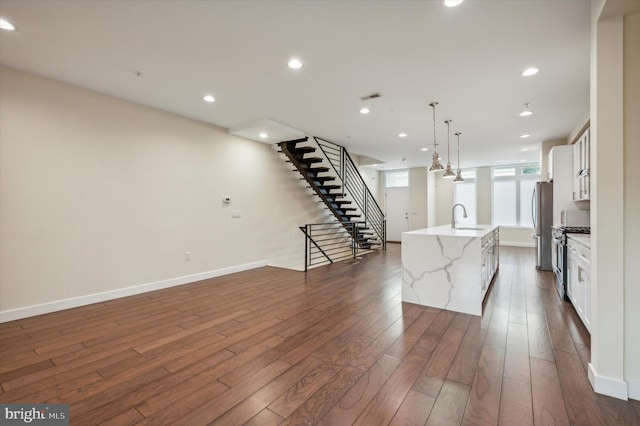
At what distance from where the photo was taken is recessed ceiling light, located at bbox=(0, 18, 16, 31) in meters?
2.26

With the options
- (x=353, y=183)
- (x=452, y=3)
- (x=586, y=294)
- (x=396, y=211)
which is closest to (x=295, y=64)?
(x=452, y=3)

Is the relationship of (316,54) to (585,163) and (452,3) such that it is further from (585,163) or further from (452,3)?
(585,163)

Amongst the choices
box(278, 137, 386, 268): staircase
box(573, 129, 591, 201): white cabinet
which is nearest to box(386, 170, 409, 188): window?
box(278, 137, 386, 268): staircase

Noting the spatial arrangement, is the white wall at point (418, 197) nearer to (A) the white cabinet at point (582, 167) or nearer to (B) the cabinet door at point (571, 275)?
(A) the white cabinet at point (582, 167)

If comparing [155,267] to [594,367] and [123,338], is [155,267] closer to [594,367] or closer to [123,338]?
[123,338]

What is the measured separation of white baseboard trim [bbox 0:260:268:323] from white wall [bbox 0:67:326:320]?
0.05ft

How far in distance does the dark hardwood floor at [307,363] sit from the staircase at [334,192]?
2.46 metres

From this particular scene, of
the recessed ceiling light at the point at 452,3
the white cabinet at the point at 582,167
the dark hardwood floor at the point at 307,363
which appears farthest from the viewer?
the white cabinet at the point at 582,167

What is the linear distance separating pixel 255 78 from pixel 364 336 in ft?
10.3

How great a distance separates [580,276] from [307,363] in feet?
10.0

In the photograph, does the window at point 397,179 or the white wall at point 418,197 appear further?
the window at point 397,179

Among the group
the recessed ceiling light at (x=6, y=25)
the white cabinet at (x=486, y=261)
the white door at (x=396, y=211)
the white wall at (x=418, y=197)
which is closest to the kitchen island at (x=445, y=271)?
the white cabinet at (x=486, y=261)

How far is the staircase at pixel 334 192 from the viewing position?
6031 mm

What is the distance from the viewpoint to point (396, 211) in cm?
1041
